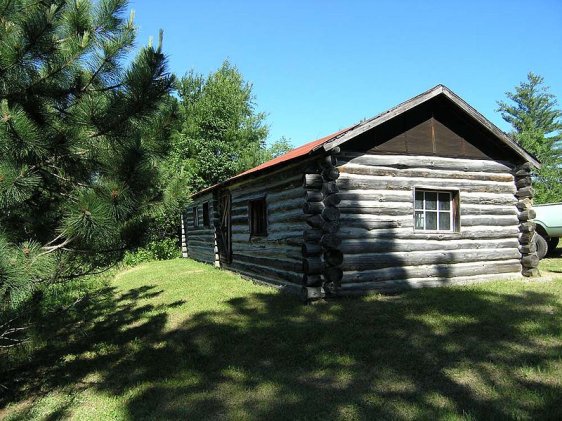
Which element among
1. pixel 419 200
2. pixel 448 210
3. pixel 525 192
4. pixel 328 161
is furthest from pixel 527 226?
pixel 328 161

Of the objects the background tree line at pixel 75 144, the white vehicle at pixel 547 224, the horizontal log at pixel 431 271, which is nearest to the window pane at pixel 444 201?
the horizontal log at pixel 431 271

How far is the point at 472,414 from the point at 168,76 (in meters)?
4.55

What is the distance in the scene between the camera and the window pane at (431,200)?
10.1 meters

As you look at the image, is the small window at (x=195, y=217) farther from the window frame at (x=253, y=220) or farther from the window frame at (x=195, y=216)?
the window frame at (x=253, y=220)

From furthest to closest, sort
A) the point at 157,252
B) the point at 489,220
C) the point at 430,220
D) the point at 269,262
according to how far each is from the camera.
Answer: the point at 157,252 < the point at 269,262 < the point at 489,220 < the point at 430,220

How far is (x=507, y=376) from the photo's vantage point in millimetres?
4738

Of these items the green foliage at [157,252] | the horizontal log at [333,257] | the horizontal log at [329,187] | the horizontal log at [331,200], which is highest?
the horizontal log at [329,187]

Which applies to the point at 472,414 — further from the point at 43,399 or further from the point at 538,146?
the point at 538,146

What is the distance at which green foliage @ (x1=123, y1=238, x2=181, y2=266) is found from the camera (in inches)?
838

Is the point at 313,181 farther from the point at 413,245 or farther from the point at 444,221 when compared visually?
the point at 444,221

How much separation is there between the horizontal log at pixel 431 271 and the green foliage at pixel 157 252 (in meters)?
14.3

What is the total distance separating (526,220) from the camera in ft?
35.7

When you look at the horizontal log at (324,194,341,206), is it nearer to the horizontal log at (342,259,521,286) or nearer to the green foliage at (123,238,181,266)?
the horizontal log at (342,259,521,286)

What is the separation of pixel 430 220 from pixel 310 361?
5779mm
